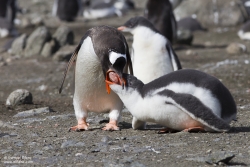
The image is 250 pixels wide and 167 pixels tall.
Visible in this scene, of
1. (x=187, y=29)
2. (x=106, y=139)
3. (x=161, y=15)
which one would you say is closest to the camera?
(x=106, y=139)

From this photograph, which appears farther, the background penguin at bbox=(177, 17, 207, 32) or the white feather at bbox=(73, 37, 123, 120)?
the background penguin at bbox=(177, 17, 207, 32)

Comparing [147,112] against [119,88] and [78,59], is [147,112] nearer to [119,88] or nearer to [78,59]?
[119,88]

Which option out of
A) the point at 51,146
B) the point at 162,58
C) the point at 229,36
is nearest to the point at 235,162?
the point at 51,146

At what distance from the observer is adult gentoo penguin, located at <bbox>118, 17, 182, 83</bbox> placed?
7887 millimetres

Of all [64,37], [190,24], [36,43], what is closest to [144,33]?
[36,43]

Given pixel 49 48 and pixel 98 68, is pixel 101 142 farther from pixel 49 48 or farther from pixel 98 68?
pixel 49 48

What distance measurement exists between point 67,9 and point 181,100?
17.6 metres

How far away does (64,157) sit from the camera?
462cm

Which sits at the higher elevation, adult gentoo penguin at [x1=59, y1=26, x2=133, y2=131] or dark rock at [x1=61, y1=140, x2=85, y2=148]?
adult gentoo penguin at [x1=59, y1=26, x2=133, y2=131]

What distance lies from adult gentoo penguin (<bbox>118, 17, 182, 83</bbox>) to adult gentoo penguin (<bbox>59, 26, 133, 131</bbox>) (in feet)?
6.67

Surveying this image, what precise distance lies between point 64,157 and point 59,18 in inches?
708

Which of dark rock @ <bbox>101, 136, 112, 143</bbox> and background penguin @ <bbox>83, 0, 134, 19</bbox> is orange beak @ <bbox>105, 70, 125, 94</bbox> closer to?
dark rock @ <bbox>101, 136, 112, 143</bbox>

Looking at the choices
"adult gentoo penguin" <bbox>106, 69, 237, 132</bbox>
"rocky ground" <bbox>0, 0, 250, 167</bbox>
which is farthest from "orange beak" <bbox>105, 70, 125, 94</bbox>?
"rocky ground" <bbox>0, 0, 250, 167</bbox>

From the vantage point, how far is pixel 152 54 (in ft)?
25.9
